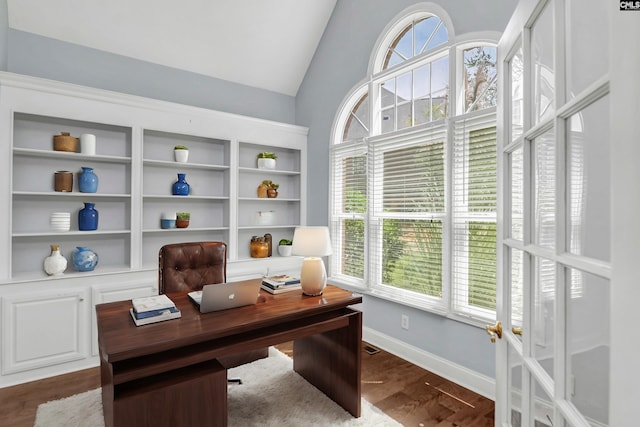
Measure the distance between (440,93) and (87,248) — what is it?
338 centimetres

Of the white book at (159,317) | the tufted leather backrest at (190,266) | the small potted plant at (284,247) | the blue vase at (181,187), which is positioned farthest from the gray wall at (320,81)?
the white book at (159,317)

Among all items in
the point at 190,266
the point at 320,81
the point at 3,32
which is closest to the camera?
the point at 190,266

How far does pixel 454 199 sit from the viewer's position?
267cm

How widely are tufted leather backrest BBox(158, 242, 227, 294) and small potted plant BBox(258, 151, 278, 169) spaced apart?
5.12 ft

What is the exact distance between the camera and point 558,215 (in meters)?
0.80

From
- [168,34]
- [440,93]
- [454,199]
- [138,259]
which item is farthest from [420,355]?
[168,34]

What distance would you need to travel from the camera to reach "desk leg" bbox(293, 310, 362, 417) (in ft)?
7.18

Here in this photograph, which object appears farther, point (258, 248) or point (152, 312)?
point (258, 248)

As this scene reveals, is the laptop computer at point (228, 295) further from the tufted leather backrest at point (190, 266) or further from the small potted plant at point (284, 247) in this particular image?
the small potted plant at point (284, 247)

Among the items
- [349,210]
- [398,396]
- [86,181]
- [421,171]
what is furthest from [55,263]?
[421,171]

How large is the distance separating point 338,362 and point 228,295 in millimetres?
918

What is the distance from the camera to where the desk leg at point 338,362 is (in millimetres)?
2188

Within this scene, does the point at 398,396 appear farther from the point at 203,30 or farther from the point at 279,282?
the point at 203,30

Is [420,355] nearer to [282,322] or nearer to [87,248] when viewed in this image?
[282,322]
